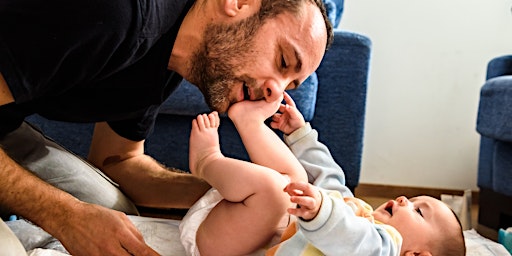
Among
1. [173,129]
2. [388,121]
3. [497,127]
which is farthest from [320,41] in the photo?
[388,121]

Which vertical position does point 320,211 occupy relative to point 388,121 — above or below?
above

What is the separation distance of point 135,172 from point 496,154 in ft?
4.04

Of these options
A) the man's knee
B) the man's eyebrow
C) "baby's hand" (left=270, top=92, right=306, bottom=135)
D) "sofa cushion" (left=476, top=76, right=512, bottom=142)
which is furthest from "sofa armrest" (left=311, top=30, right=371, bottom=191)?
the man's knee

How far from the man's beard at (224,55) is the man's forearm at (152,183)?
0.76ft

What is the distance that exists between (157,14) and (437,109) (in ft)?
7.12

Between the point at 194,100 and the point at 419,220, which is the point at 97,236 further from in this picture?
the point at 194,100

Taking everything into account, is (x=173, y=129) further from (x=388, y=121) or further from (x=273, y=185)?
(x=388, y=121)

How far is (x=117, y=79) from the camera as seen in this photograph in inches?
50.3

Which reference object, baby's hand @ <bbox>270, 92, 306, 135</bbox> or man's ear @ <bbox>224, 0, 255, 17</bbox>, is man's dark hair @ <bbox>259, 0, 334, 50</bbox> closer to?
man's ear @ <bbox>224, 0, 255, 17</bbox>

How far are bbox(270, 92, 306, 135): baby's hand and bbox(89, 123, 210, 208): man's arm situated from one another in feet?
0.79

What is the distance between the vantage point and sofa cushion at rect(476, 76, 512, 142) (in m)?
1.96

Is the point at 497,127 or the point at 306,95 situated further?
the point at 497,127

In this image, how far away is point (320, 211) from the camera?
0.96m

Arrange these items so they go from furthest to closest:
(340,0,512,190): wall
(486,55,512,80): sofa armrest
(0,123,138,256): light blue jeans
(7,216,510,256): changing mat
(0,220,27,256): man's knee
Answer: (340,0,512,190): wall → (486,55,512,80): sofa armrest → (0,123,138,256): light blue jeans → (7,216,510,256): changing mat → (0,220,27,256): man's knee
